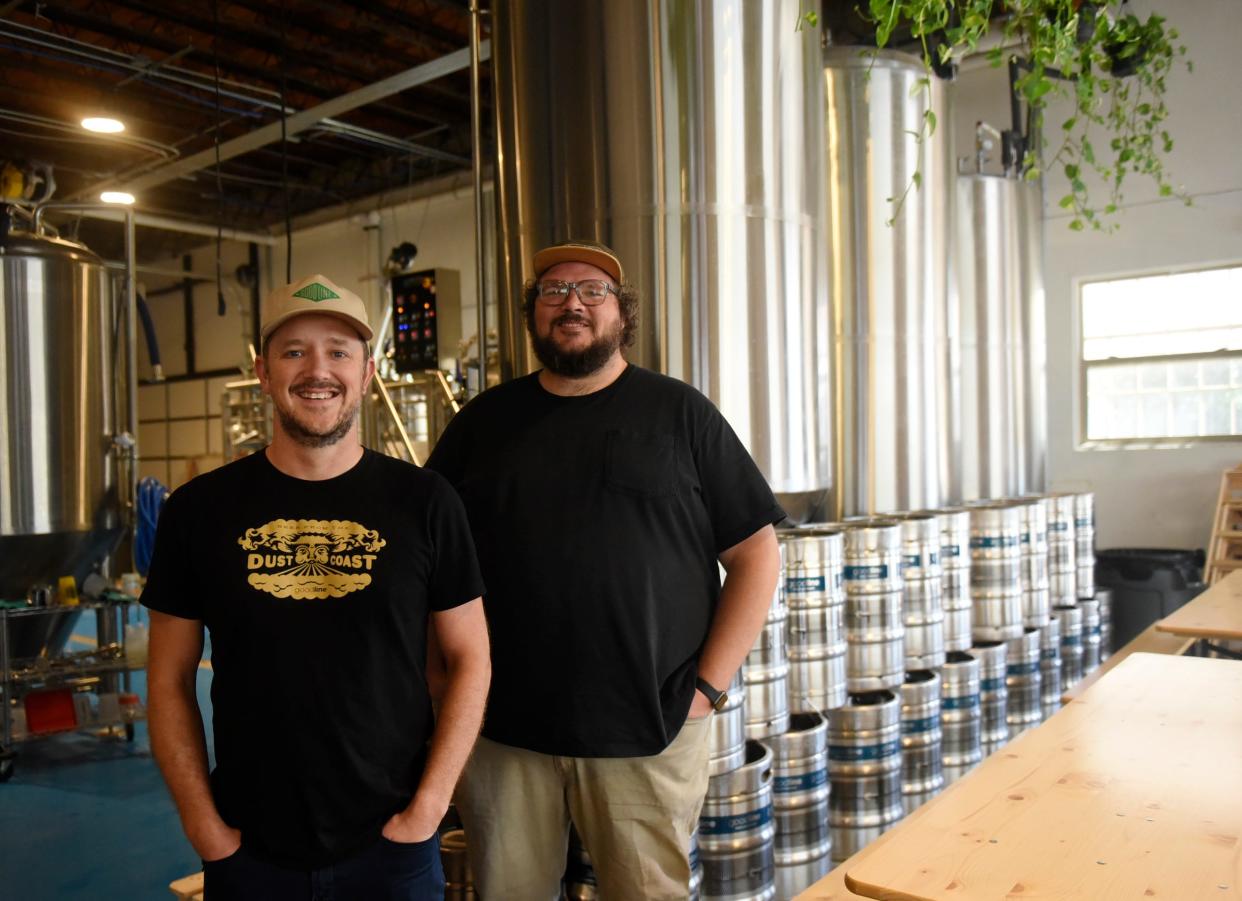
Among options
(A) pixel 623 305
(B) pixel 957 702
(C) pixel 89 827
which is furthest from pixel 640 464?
(C) pixel 89 827

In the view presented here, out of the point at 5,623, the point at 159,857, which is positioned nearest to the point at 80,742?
the point at 5,623

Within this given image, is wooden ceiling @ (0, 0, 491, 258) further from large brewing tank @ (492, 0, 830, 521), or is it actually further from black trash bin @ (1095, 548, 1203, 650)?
black trash bin @ (1095, 548, 1203, 650)

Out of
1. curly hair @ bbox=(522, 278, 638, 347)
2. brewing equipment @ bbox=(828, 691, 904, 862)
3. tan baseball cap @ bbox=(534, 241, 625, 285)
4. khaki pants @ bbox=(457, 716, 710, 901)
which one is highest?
tan baseball cap @ bbox=(534, 241, 625, 285)

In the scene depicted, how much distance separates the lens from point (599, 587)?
1967 mm

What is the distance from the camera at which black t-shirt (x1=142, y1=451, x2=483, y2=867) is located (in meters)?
1.54

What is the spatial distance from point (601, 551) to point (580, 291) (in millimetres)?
501

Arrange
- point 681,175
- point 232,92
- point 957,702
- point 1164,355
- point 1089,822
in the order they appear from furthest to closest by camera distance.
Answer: point 232,92
point 1164,355
point 957,702
point 681,175
point 1089,822

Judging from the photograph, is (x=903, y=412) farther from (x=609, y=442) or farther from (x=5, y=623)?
(x=5, y=623)

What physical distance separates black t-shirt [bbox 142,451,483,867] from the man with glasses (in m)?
0.40

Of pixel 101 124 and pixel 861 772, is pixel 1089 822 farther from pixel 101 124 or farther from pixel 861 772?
pixel 101 124

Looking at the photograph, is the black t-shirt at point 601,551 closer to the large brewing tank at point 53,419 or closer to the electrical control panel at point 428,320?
the large brewing tank at point 53,419

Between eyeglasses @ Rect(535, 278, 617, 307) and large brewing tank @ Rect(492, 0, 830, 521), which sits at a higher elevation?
large brewing tank @ Rect(492, 0, 830, 521)

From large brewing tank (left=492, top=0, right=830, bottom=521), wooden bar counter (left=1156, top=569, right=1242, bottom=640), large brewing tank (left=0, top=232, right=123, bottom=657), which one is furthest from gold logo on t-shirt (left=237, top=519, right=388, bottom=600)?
large brewing tank (left=0, top=232, right=123, bottom=657)

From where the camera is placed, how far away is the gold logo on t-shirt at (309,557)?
1.55 metres
